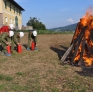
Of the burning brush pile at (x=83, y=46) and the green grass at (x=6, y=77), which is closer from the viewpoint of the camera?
the green grass at (x=6, y=77)

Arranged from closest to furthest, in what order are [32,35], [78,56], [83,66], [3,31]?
[83,66] < [78,56] < [3,31] < [32,35]

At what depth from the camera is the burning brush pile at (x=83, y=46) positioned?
7.46 meters

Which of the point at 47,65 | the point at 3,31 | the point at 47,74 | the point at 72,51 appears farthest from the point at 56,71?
the point at 3,31

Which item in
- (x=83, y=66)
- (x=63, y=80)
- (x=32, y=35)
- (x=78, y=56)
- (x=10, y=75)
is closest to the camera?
(x=63, y=80)

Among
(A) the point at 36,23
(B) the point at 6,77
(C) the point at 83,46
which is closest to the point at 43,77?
(B) the point at 6,77

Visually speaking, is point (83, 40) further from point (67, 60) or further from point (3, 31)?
point (3, 31)

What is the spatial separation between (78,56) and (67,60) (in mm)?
480

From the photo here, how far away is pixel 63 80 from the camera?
218 inches

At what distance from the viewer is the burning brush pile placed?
7.46 metres

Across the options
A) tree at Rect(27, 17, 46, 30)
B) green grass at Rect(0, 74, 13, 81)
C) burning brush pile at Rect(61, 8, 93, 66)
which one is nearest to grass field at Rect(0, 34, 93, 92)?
green grass at Rect(0, 74, 13, 81)

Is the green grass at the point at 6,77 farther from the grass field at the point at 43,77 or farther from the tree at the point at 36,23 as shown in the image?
the tree at the point at 36,23

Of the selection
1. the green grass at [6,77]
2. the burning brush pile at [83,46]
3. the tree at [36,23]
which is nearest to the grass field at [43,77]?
the green grass at [6,77]

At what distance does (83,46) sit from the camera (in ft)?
25.1

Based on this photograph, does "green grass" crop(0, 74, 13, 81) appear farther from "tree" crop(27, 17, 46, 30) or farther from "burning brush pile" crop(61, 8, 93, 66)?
"tree" crop(27, 17, 46, 30)
